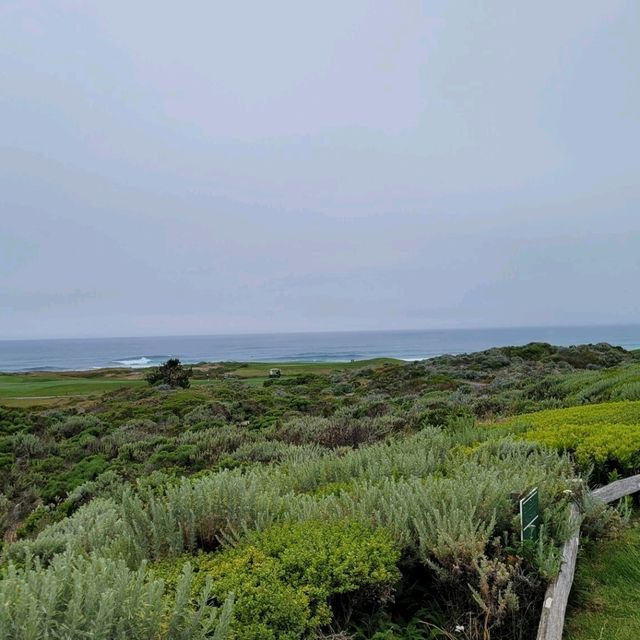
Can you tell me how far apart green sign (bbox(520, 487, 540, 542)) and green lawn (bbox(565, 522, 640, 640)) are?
0.54 metres

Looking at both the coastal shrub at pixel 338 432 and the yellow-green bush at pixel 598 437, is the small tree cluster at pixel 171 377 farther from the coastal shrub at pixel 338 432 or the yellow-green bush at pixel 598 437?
the yellow-green bush at pixel 598 437

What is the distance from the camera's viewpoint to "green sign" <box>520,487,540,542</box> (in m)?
3.29

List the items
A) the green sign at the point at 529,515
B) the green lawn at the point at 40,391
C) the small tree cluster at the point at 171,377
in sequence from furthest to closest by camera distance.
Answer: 1. the small tree cluster at the point at 171,377
2. the green lawn at the point at 40,391
3. the green sign at the point at 529,515

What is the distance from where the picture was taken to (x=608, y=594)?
3443 millimetres

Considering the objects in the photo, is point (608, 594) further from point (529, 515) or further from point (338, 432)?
point (338, 432)

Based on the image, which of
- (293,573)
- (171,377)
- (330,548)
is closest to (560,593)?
(330,548)

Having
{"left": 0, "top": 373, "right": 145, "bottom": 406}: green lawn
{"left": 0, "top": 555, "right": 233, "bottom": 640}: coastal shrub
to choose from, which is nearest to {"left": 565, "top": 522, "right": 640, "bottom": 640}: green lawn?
{"left": 0, "top": 555, "right": 233, "bottom": 640}: coastal shrub

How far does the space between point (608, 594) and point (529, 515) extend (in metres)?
0.84

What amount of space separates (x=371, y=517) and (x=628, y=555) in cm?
209

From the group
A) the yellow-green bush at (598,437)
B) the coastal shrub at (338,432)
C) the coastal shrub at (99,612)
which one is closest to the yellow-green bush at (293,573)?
the coastal shrub at (99,612)

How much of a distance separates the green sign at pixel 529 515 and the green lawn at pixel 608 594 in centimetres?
54

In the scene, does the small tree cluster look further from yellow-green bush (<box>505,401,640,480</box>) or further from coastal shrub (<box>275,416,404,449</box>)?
yellow-green bush (<box>505,401,640,480</box>)

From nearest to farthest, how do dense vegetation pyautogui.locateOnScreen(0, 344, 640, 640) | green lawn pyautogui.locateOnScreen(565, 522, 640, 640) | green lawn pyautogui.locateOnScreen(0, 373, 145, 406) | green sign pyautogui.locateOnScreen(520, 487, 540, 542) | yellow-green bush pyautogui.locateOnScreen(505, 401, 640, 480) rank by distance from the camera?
dense vegetation pyautogui.locateOnScreen(0, 344, 640, 640) → green lawn pyautogui.locateOnScreen(565, 522, 640, 640) → green sign pyautogui.locateOnScreen(520, 487, 540, 542) → yellow-green bush pyautogui.locateOnScreen(505, 401, 640, 480) → green lawn pyautogui.locateOnScreen(0, 373, 145, 406)

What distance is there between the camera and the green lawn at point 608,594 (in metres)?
3.08
